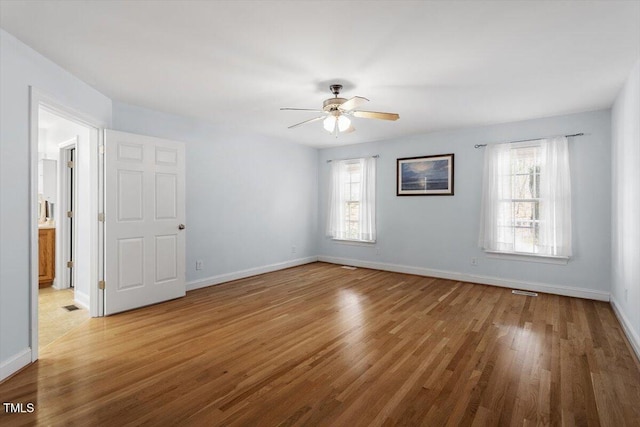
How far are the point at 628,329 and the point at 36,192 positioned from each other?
5.43m

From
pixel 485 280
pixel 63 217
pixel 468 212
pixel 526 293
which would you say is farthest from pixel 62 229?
pixel 526 293

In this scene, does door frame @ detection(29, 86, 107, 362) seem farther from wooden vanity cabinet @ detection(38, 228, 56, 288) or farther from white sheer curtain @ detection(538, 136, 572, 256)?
white sheer curtain @ detection(538, 136, 572, 256)

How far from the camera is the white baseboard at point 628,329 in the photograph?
2664 mm

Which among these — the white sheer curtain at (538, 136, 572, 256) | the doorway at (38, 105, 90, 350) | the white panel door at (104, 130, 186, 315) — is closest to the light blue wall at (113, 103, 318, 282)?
the white panel door at (104, 130, 186, 315)

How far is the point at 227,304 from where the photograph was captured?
13.1 feet

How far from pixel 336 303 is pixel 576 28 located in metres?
3.46

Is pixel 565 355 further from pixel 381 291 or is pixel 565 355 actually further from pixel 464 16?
pixel 464 16

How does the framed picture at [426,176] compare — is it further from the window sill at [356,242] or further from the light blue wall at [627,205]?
the light blue wall at [627,205]

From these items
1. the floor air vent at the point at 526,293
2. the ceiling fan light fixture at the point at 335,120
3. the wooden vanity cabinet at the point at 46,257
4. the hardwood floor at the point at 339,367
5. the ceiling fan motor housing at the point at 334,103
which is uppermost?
the ceiling fan motor housing at the point at 334,103

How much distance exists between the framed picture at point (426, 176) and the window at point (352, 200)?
60 cm

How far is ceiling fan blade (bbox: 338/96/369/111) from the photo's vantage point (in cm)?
292

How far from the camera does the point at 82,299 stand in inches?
157

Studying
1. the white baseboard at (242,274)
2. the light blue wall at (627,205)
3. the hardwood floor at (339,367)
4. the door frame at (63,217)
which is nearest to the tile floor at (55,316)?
the hardwood floor at (339,367)

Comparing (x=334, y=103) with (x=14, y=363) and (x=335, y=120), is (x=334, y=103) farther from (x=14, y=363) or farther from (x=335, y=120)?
(x=14, y=363)
